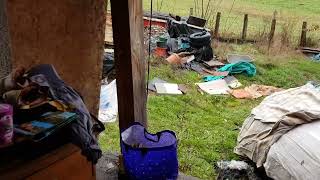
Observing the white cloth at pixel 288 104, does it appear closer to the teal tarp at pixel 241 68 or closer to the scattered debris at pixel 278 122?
the scattered debris at pixel 278 122

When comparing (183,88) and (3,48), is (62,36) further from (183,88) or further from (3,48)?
(183,88)

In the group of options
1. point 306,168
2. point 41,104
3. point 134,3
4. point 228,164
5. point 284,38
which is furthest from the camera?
point 284,38

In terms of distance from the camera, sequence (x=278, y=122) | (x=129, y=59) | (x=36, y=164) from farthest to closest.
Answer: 1. (x=278, y=122)
2. (x=129, y=59)
3. (x=36, y=164)

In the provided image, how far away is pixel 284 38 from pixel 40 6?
8135 millimetres

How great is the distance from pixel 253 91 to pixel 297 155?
385cm

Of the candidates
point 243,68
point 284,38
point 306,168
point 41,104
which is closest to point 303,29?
point 284,38

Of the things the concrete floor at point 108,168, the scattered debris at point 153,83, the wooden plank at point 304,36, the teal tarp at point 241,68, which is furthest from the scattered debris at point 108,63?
→ the wooden plank at point 304,36

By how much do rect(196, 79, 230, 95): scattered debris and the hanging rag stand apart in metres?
0.74

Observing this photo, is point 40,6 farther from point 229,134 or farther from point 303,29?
point 303,29

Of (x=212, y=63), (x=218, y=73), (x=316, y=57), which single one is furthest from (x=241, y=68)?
(x=316, y=57)

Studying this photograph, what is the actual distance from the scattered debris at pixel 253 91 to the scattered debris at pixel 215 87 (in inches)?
6.2

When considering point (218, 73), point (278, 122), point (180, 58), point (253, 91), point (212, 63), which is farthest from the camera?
point (212, 63)

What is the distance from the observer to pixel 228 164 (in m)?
4.35

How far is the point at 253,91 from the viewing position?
734 cm
